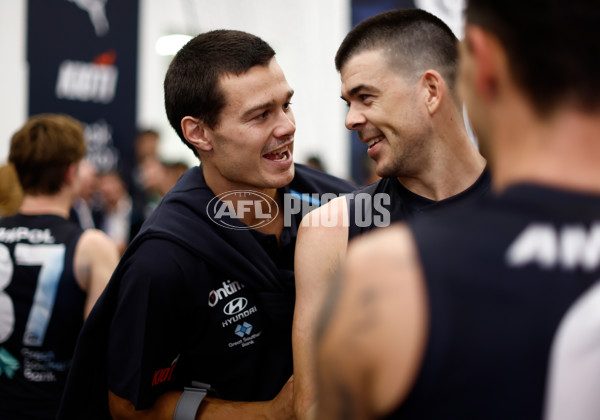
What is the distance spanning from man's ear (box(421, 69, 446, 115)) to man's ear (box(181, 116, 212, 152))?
747 mm

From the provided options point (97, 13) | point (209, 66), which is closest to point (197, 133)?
point (209, 66)

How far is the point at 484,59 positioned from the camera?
0.78m

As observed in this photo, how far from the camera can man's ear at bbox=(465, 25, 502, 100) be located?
77cm

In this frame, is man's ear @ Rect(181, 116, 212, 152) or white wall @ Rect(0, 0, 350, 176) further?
white wall @ Rect(0, 0, 350, 176)

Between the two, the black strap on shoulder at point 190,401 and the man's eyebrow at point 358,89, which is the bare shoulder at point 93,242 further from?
the man's eyebrow at point 358,89

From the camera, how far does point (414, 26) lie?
5.99ft

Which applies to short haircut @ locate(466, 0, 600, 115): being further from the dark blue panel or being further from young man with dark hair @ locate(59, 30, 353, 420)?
the dark blue panel

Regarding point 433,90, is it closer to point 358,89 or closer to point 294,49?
point 358,89

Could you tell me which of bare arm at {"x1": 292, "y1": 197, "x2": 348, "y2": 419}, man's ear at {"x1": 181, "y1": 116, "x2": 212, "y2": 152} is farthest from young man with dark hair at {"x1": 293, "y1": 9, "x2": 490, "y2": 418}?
man's ear at {"x1": 181, "y1": 116, "x2": 212, "y2": 152}

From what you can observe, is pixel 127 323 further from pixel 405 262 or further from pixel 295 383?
pixel 405 262

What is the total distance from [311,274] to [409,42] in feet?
2.53

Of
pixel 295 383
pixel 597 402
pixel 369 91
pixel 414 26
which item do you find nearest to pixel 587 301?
pixel 597 402

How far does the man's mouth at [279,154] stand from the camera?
2.00m

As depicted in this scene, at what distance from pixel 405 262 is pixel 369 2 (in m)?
4.28
